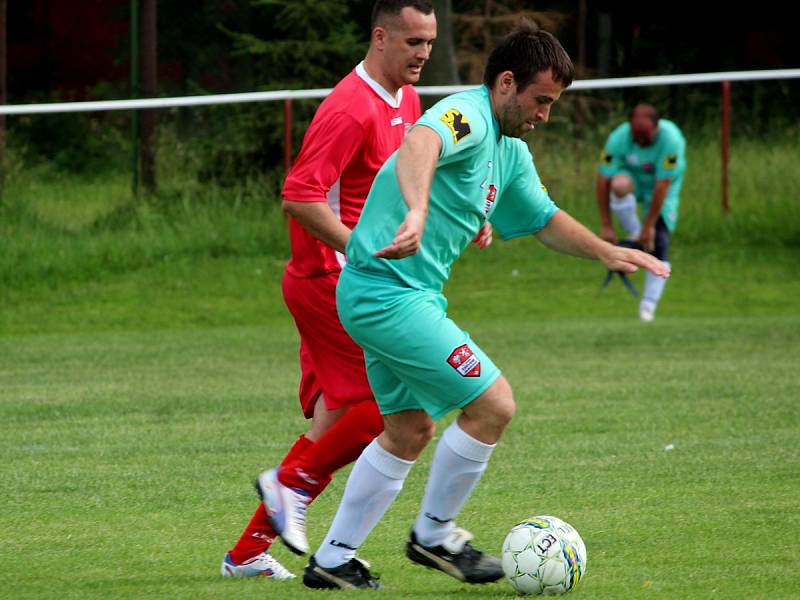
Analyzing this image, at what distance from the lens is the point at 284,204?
17.7 ft

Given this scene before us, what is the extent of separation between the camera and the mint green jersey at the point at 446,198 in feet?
15.7

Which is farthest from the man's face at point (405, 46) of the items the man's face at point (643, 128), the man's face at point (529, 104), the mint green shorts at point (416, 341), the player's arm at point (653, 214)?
the man's face at point (643, 128)

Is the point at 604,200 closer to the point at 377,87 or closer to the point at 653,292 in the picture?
the point at 653,292

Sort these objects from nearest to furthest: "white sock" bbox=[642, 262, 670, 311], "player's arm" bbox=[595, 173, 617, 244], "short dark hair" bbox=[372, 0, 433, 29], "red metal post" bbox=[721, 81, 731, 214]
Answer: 1. "short dark hair" bbox=[372, 0, 433, 29]
2. "player's arm" bbox=[595, 173, 617, 244]
3. "white sock" bbox=[642, 262, 670, 311]
4. "red metal post" bbox=[721, 81, 731, 214]

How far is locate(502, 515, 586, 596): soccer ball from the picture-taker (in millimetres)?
4973

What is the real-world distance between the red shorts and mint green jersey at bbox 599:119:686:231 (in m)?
9.23

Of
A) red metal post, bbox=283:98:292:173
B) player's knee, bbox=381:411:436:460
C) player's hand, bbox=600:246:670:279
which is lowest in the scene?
red metal post, bbox=283:98:292:173

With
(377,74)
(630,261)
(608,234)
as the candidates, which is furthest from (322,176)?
(608,234)

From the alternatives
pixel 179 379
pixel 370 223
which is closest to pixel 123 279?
pixel 179 379

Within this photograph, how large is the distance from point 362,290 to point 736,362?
7201 mm

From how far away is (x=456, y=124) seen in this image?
4.76m

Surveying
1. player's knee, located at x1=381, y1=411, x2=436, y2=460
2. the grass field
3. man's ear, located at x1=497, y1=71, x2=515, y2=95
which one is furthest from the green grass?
man's ear, located at x1=497, y1=71, x2=515, y2=95

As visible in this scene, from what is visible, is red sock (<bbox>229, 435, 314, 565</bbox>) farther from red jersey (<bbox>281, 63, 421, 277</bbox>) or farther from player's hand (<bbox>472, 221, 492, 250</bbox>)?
player's hand (<bbox>472, 221, 492, 250</bbox>)

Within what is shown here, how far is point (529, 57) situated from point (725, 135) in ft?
45.0
